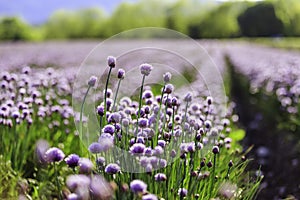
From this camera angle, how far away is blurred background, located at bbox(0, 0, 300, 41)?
5775cm

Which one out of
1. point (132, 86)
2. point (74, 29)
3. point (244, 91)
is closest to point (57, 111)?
point (132, 86)

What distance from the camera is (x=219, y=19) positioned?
60.9m

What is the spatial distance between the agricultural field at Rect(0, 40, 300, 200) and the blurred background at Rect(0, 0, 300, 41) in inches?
2004

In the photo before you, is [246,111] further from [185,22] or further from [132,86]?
[185,22]

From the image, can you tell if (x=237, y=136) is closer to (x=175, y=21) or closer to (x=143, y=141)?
(x=143, y=141)

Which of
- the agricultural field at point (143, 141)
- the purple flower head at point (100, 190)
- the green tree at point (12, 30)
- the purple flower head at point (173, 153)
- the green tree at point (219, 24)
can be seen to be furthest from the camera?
the green tree at point (219, 24)

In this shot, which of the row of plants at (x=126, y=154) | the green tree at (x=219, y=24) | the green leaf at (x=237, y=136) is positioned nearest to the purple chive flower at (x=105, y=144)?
the row of plants at (x=126, y=154)

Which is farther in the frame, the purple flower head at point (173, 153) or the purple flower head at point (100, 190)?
the purple flower head at point (173, 153)

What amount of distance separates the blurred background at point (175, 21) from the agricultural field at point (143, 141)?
167ft

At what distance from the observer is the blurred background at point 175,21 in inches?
2274

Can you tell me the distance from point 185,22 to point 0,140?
193 feet

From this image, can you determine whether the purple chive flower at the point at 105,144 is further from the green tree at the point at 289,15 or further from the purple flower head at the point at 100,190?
the green tree at the point at 289,15

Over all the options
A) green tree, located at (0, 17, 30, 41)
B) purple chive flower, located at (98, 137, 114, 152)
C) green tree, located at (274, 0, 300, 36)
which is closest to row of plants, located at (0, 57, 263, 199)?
purple chive flower, located at (98, 137, 114, 152)

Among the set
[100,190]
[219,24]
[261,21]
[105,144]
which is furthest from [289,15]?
[100,190]
